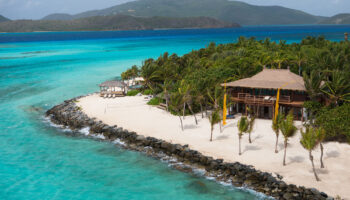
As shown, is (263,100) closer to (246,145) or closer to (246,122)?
(246,145)

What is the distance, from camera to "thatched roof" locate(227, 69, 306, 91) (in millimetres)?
29906

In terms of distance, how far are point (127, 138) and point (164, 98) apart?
886 cm

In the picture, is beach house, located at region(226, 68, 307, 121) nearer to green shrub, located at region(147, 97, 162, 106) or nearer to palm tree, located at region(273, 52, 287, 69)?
green shrub, located at region(147, 97, 162, 106)

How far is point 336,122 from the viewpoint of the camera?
23.9 m

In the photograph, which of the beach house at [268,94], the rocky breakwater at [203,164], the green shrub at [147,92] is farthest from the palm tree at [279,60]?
the rocky breakwater at [203,164]

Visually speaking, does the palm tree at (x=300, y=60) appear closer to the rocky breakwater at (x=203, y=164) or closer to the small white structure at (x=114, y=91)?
the small white structure at (x=114, y=91)

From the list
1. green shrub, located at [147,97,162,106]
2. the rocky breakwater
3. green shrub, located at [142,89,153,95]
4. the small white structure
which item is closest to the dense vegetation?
green shrub, located at [147,97,162,106]

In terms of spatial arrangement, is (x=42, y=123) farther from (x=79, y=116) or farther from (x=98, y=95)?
(x=98, y=95)

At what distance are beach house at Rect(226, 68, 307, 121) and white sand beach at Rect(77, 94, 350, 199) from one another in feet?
5.12

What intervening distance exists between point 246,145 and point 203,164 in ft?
13.8

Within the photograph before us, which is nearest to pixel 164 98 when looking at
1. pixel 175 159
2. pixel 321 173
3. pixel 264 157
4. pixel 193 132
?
pixel 193 132

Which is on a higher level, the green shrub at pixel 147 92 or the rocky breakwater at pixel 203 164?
the green shrub at pixel 147 92

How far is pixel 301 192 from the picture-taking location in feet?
59.9

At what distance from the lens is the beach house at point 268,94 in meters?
29.9
